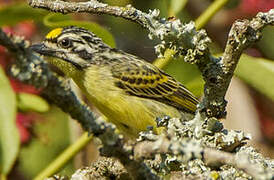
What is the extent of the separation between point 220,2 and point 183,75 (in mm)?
660

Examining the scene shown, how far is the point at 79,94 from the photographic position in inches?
164

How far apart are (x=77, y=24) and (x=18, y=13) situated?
691 mm

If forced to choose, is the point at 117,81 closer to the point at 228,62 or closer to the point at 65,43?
the point at 65,43

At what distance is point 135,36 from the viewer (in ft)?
18.3

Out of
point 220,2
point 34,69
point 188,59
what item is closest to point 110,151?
point 34,69

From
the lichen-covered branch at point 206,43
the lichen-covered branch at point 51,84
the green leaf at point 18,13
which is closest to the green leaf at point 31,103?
the green leaf at point 18,13

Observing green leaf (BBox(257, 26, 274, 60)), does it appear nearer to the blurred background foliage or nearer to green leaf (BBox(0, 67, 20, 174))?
the blurred background foliage

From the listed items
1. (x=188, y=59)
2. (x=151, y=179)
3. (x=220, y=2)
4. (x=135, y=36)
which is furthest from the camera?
(x=135, y=36)

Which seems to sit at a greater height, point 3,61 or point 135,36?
point 135,36

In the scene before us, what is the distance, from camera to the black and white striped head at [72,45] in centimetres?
351

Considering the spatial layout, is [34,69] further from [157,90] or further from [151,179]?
[157,90]

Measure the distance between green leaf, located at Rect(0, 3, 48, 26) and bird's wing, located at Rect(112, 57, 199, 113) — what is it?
1.75 ft

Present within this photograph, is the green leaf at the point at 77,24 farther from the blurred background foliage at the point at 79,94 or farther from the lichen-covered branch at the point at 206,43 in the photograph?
the lichen-covered branch at the point at 206,43

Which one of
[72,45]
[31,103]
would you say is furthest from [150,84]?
[31,103]
